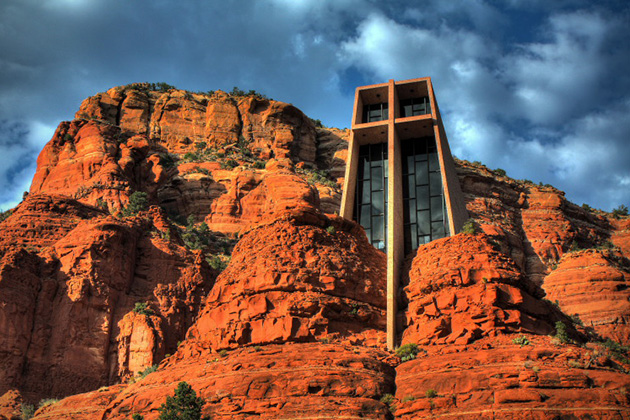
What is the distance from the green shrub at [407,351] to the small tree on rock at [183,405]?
8.42 meters

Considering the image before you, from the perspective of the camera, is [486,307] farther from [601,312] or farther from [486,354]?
[601,312]

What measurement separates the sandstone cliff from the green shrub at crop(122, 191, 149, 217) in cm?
65

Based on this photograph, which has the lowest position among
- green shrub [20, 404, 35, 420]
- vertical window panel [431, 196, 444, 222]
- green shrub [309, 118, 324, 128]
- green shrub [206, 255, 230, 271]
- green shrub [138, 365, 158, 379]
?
Result: green shrub [20, 404, 35, 420]

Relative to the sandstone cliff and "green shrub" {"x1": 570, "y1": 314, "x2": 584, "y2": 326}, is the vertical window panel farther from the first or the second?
"green shrub" {"x1": 570, "y1": 314, "x2": 584, "y2": 326}

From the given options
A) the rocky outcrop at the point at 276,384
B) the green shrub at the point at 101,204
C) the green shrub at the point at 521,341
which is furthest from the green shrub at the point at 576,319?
the green shrub at the point at 101,204

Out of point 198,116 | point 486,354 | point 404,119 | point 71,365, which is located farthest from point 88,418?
point 198,116

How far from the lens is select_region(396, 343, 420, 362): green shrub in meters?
32.7

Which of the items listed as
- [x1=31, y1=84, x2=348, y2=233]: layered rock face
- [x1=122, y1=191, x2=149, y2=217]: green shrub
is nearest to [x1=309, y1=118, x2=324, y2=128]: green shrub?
[x1=31, y1=84, x2=348, y2=233]: layered rock face

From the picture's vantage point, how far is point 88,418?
34.7 m

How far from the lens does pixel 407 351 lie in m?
33.1

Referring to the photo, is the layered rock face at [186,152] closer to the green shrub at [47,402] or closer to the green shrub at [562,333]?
the green shrub at [47,402]

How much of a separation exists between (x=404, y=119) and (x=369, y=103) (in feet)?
15.6

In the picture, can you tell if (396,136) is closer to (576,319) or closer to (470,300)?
(576,319)

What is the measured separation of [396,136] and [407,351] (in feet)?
66.5
